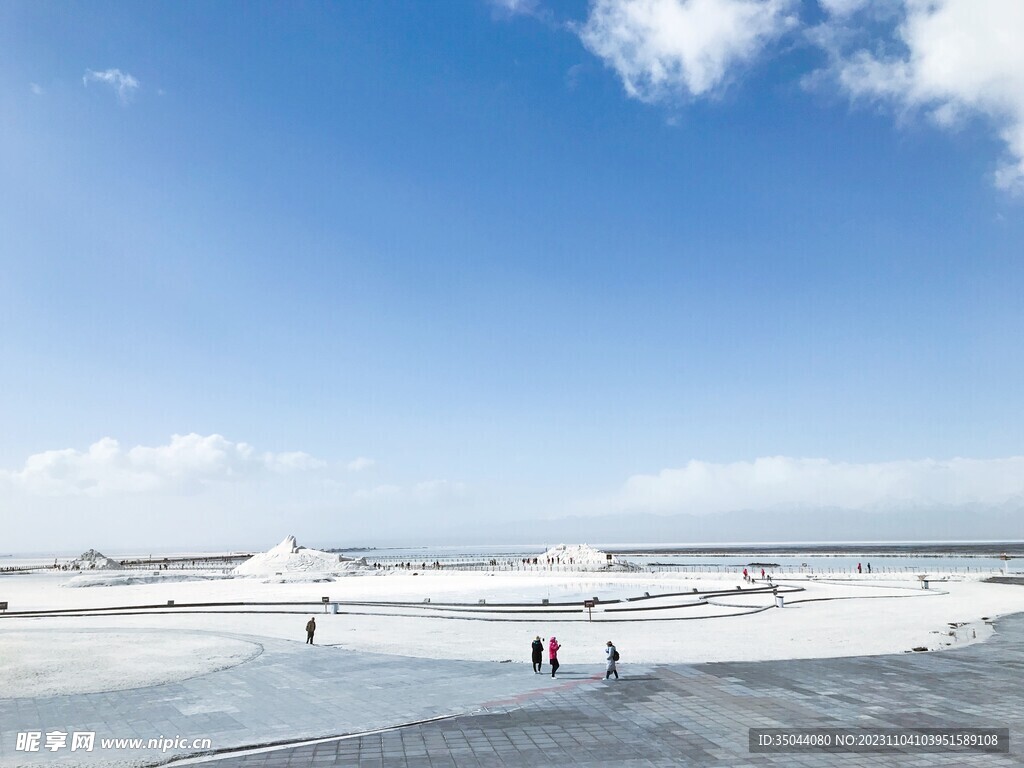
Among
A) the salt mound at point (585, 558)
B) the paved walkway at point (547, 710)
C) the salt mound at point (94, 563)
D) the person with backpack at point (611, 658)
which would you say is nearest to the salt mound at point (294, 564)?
the salt mound at point (585, 558)

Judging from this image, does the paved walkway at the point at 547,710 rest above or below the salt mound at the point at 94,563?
above

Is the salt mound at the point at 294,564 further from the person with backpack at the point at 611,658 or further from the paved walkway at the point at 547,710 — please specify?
the person with backpack at the point at 611,658

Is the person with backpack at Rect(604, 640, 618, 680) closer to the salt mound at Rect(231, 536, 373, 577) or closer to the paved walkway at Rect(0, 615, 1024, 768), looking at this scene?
the paved walkway at Rect(0, 615, 1024, 768)

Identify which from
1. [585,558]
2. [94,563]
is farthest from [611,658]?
[94,563]

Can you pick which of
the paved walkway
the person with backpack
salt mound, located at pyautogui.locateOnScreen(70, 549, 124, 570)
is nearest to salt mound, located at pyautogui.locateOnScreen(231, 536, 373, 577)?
salt mound, located at pyautogui.locateOnScreen(70, 549, 124, 570)

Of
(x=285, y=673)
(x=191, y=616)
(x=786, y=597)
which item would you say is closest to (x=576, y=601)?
(x=786, y=597)

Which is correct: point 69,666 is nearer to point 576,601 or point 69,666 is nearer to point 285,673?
point 285,673
